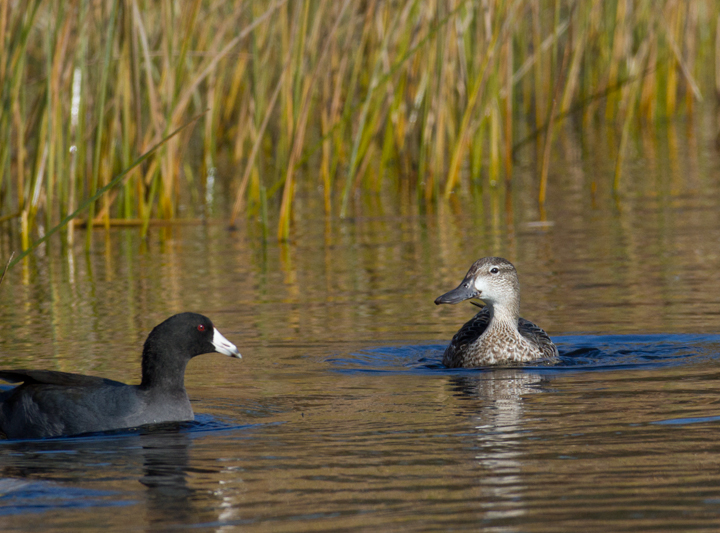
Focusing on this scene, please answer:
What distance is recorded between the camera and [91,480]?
4.42 meters

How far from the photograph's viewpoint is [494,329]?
7.37 meters

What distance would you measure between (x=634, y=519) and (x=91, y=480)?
193 cm

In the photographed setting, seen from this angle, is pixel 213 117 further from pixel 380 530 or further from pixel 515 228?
pixel 380 530

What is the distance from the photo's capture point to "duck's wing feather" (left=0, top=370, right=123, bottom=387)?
17.6 feet

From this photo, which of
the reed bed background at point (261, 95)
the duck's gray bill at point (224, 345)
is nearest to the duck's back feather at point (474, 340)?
the duck's gray bill at point (224, 345)

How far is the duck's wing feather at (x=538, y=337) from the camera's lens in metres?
7.03

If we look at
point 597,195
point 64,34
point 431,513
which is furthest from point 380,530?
point 597,195

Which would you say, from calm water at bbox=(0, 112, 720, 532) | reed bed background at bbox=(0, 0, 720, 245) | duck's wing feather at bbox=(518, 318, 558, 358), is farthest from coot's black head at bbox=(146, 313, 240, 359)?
reed bed background at bbox=(0, 0, 720, 245)

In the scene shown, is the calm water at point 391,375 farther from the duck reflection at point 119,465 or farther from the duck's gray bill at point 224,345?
the duck's gray bill at point 224,345

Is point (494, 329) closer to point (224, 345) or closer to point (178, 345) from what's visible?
point (224, 345)

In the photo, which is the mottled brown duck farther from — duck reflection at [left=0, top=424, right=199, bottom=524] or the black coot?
duck reflection at [left=0, top=424, right=199, bottom=524]

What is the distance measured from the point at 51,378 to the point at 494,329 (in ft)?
9.68

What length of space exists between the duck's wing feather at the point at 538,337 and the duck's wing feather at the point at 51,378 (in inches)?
105

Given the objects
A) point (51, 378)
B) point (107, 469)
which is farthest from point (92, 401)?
point (107, 469)
